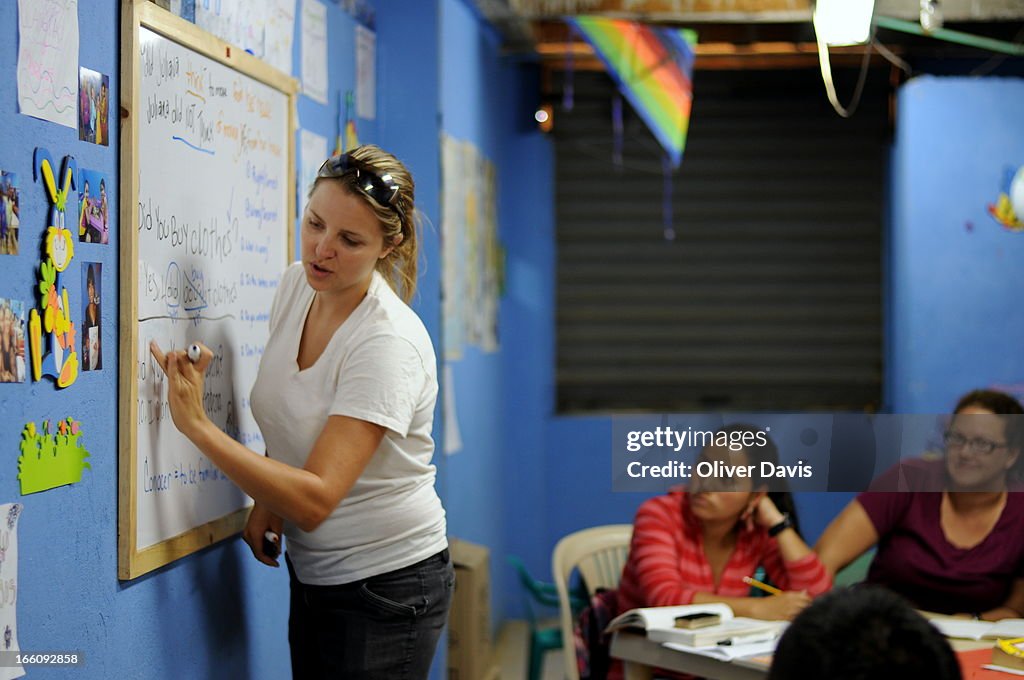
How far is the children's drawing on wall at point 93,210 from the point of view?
185 centimetres

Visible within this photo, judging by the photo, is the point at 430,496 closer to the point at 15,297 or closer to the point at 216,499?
the point at 216,499

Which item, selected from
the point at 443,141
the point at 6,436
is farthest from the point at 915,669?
the point at 443,141

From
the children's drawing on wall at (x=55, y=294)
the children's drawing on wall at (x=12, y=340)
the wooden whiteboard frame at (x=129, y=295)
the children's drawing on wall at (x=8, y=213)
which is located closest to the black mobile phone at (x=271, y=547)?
the wooden whiteboard frame at (x=129, y=295)

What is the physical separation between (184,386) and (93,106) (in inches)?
18.3

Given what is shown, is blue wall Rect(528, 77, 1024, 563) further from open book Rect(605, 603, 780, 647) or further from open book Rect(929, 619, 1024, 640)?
open book Rect(605, 603, 780, 647)

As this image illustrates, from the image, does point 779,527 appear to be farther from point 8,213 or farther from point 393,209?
point 8,213

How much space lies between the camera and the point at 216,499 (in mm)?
2367

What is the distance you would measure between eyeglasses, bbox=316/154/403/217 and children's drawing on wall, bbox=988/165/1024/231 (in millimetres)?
3739

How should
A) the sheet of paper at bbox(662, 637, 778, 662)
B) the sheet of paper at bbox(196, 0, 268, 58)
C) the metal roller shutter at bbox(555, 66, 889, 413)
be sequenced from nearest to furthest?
the sheet of paper at bbox(196, 0, 268, 58) → the sheet of paper at bbox(662, 637, 778, 662) → the metal roller shutter at bbox(555, 66, 889, 413)

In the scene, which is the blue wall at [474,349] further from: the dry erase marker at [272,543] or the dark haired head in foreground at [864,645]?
the dark haired head in foreground at [864,645]

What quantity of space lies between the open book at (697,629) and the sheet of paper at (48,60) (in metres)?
1.57

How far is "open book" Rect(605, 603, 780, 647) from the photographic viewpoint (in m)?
2.58

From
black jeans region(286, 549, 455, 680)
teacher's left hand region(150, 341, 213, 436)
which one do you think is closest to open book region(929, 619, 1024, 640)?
black jeans region(286, 549, 455, 680)

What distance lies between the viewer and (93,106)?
6.17 ft
